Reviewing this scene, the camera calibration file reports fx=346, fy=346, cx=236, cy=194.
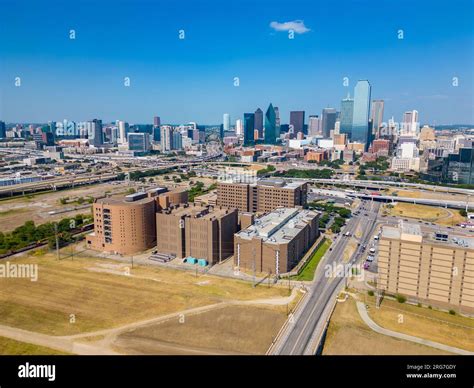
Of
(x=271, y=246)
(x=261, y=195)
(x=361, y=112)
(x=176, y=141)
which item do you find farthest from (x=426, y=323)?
(x=361, y=112)

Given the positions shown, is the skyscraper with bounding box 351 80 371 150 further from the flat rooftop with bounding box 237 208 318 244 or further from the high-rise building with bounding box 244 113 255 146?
the flat rooftop with bounding box 237 208 318 244

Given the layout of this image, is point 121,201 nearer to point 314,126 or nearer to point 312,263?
point 312,263

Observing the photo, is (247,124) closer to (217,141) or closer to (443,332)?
(217,141)

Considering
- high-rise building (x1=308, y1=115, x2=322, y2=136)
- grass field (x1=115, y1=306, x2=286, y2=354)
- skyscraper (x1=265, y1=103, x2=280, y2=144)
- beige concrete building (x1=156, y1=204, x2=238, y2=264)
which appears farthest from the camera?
high-rise building (x1=308, y1=115, x2=322, y2=136)

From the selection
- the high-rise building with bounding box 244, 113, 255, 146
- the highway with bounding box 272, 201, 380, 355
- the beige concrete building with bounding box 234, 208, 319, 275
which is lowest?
the highway with bounding box 272, 201, 380, 355

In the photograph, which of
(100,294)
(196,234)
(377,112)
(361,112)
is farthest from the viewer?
(377,112)

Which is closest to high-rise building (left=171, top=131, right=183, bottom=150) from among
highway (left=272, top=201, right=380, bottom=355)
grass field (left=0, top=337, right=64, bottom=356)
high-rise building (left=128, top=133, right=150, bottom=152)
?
high-rise building (left=128, top=133, right=150, bottom=152)
